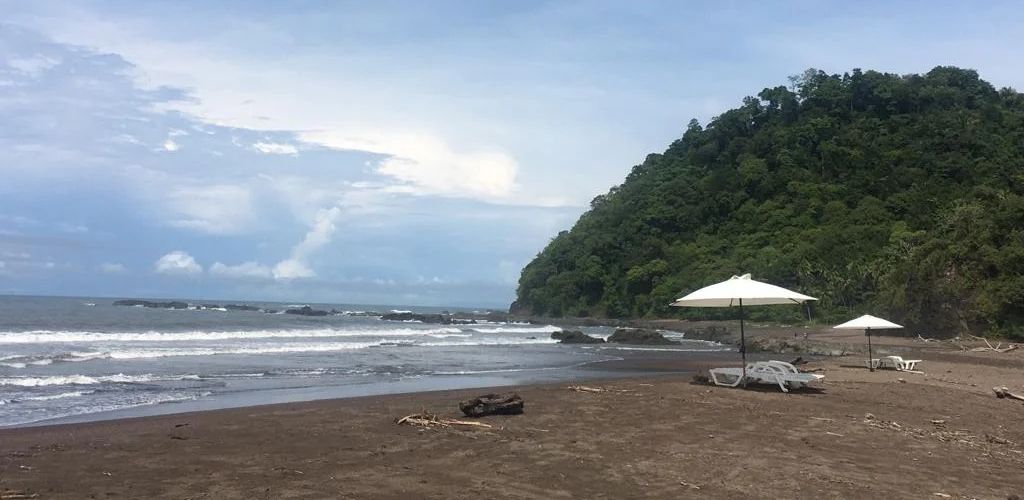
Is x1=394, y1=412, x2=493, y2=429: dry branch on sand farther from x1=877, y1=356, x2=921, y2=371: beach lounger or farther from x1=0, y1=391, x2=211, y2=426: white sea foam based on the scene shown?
x1=877, y1=356, x2=921, y2=371: beach lounger

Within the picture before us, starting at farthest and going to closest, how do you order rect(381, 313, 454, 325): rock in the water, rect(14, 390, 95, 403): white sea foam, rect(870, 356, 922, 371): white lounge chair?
rect(381, 313, 454, 325): rock in the water, rect(870, 356, 922, 371): white lounge chair, rect(14, 390, 95, 403): white sea foam

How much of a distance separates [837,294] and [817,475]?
54.4 meters

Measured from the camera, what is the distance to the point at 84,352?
27234 mm

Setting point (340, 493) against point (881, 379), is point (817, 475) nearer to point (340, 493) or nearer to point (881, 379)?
point (340, 493)

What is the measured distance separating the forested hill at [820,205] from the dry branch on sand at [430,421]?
30.7m

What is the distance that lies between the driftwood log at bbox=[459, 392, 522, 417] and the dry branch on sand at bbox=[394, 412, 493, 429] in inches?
15.9

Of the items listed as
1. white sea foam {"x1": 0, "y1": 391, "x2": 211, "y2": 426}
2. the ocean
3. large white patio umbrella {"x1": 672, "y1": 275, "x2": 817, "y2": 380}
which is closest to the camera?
white sea foam {"x1": 0, "y1": 391, "x2": 211, "y2": 426}

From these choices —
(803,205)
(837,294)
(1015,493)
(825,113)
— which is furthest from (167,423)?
(825,113)

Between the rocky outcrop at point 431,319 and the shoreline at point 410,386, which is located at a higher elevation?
the rocky outcrop at point 431,319

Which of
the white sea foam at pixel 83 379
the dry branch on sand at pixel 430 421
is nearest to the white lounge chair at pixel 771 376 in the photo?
the dry branch on sand at pixel 430 421

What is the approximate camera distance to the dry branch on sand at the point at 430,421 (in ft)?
33.2

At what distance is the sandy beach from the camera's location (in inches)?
264

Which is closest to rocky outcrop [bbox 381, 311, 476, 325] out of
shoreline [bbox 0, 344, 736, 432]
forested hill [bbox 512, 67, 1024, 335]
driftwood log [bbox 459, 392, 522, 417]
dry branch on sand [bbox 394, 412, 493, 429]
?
forested hill [bbox 512, 67, 1024, 335]

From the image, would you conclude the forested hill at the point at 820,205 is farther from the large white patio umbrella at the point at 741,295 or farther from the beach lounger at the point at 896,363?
the large white patio umbrella at the point at 741,295
